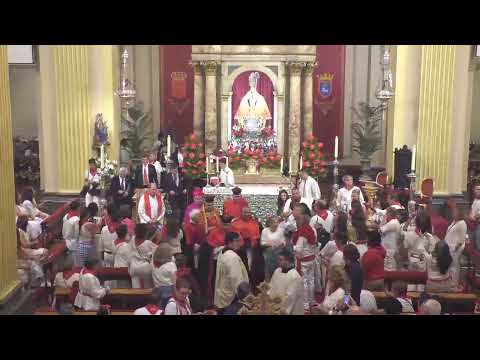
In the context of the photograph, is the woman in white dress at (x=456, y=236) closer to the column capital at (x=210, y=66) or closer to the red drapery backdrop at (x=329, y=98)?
the column capital at (x=210, y=66)

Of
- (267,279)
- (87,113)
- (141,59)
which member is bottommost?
(267,279)

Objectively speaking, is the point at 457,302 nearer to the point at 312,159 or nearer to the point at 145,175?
the point at 145,175

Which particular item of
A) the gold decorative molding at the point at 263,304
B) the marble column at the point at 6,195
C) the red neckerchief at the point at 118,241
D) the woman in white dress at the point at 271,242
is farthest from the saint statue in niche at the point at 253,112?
the gold decorative molding at the point at 263,304

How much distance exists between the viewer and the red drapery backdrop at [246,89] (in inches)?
795

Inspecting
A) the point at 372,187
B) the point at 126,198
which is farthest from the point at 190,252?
the point at 372,187

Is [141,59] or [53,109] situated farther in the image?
[141,59]

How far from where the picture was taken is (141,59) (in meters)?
20.7

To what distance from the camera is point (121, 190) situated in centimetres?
1290

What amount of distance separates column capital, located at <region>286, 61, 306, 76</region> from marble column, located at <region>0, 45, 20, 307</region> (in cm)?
1142

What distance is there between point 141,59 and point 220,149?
4.01m

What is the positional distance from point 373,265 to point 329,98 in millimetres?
12836

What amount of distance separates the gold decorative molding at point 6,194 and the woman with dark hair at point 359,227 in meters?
4.29

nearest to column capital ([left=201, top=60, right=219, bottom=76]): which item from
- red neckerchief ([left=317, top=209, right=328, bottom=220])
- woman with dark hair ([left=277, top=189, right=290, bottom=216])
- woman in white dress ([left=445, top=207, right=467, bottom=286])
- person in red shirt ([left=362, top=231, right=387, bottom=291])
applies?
woman with dark hair ([left=277, top=189, right=290, bottom=216])

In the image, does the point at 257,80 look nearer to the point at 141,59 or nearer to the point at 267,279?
the point at 141,59
